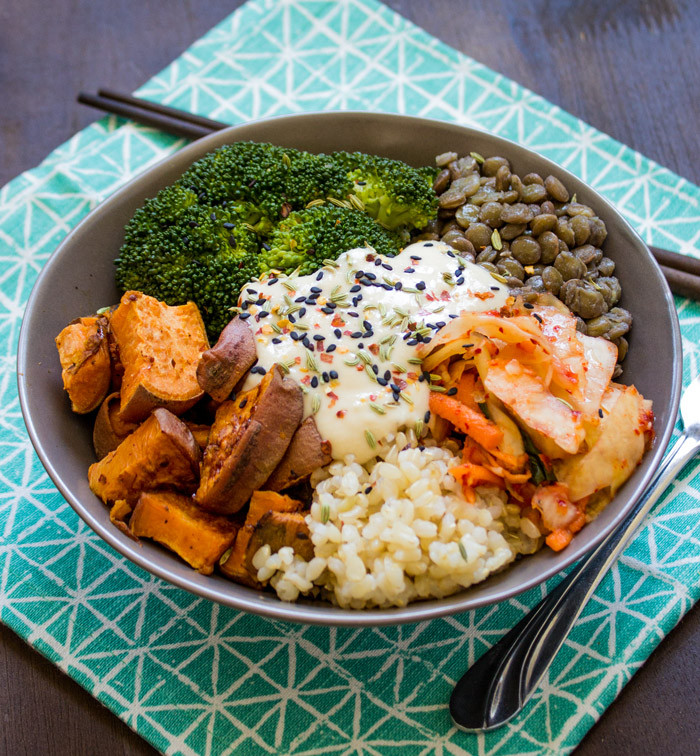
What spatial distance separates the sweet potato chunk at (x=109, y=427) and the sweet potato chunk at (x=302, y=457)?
652mm

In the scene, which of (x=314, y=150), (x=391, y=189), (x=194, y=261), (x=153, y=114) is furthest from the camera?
(x=153, y=114)

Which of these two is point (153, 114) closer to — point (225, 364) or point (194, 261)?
point (194, 261)

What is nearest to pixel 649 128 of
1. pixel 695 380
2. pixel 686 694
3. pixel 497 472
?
pixel 695 380

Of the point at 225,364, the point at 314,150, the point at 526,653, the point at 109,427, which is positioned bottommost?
the point at 109,427

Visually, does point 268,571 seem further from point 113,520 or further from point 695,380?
point 695,380

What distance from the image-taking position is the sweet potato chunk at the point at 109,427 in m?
2.95

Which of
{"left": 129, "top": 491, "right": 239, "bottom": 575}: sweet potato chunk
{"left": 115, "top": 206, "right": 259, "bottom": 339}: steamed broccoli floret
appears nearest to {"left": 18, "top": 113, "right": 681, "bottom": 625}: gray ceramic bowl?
{"left": 129, "top": 491, "right": 239, "bottom": 575}: sweet potato chunk

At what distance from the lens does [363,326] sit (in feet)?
9.81

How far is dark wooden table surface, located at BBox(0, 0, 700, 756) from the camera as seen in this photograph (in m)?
4.48

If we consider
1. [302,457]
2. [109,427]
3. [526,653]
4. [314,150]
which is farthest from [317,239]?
[526,653]

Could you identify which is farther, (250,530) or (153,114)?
(153,114)

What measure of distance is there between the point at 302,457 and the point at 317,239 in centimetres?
108

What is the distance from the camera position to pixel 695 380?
11.1 ft

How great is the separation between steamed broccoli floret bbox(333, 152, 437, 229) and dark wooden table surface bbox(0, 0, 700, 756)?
5.49 ft
